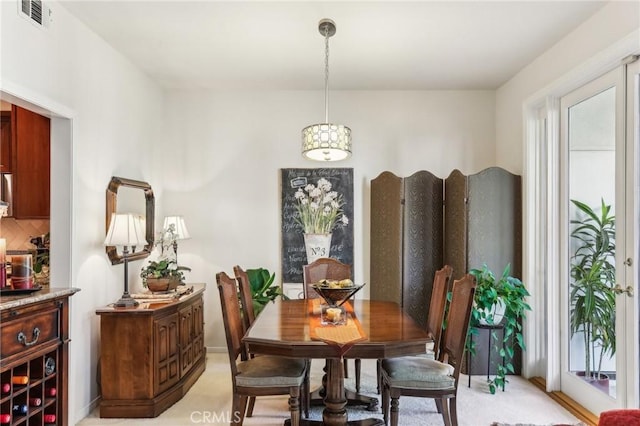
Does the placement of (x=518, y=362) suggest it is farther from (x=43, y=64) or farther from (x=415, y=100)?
(x=43, y=64)

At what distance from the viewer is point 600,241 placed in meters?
2.92

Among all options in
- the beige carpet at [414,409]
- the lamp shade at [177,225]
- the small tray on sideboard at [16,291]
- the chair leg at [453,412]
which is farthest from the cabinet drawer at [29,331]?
the chair leg at [453,412]

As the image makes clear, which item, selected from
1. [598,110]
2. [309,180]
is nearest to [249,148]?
[309,180]

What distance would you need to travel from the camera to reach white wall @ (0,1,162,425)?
7.73 ft

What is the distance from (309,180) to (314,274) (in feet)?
3.91

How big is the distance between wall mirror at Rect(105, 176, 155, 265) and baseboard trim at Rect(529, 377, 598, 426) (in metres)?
3.72

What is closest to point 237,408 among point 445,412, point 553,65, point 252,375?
point 252,375

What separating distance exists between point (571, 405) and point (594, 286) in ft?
3.03

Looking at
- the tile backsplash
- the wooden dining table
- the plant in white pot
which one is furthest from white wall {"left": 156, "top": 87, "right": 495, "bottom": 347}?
the wooden dining table

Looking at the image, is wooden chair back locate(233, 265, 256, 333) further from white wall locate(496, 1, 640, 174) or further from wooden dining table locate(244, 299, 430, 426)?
white wall locate(496, 1, 640, 174)

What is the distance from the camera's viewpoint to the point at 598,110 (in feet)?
9.53

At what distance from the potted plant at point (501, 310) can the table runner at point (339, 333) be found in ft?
4.41

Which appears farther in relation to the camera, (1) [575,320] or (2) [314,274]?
(2) [314,274]

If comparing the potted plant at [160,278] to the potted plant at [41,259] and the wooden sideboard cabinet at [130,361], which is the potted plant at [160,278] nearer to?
the wooden sideboard cabinet at [130,361]
